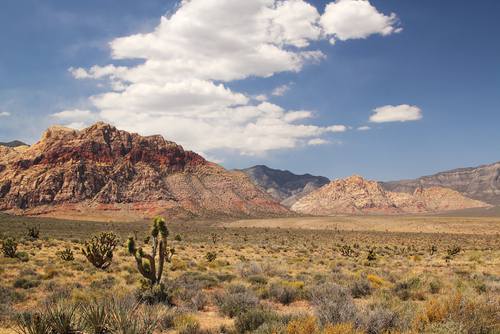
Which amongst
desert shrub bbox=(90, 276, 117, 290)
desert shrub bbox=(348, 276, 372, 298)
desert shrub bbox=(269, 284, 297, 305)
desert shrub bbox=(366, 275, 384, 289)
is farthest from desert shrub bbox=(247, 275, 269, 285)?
desert shrub bbox=(90, 276, 117, 290)

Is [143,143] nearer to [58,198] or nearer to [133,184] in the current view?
[133,184]

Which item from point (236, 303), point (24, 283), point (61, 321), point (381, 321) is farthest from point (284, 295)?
point (24, 283)

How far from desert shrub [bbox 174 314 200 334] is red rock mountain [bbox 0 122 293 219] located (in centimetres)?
8949

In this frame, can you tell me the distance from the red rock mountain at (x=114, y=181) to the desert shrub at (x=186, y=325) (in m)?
89.5

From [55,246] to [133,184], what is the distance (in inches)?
3528

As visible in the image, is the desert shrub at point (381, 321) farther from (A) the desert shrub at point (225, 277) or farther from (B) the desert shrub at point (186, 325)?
(A) the desert shrub at point (225, 277)

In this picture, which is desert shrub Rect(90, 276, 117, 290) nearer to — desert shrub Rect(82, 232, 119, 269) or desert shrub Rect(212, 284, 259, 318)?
desert shrub Rect(82, 232, 119, 269)

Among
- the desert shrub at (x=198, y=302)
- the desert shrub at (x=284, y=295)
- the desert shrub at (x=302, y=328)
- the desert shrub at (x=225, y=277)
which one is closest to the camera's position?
the desert shrub at (x=302, y=328)

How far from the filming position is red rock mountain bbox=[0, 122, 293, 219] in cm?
9450

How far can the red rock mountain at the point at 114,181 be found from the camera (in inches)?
3720

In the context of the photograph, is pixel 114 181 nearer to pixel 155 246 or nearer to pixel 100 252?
pixel 100 252

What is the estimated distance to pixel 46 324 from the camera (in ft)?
14.6

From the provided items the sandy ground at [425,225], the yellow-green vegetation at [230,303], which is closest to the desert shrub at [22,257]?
the yellow-green vegetation at [230,303]

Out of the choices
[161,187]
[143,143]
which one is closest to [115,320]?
[161,187]
